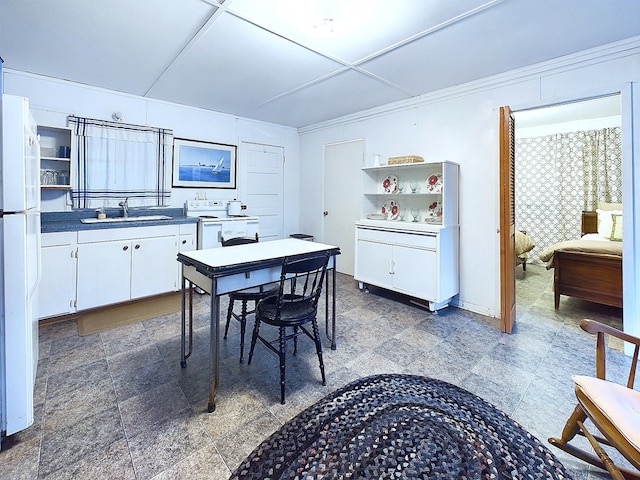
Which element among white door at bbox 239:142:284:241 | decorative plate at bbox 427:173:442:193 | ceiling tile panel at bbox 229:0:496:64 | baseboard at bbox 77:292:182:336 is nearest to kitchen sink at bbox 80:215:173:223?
baseboard at bbox 77:292:182:336

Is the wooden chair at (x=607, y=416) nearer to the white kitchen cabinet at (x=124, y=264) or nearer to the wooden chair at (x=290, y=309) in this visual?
the wooden chair at (x=290, y=309)

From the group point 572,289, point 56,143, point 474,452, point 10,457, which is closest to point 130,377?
point 10,457

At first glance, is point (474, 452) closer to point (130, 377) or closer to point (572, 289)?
point (130, 377)

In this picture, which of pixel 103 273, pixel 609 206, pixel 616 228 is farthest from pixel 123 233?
pixel 609 206

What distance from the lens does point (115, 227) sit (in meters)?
3.38

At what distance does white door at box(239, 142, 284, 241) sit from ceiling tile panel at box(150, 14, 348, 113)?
1061 millimetres

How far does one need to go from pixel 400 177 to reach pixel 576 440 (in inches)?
129

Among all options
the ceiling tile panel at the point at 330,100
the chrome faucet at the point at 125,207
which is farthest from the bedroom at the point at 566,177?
the chrome faucet at the point at 125,207

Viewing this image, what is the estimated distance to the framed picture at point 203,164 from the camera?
4332 millimetres

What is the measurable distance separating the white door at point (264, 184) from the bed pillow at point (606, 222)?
497cm

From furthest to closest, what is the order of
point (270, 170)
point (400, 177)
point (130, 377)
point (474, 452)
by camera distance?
point (270, 170), point (400, 177), point (130, 377), point (474, 452)

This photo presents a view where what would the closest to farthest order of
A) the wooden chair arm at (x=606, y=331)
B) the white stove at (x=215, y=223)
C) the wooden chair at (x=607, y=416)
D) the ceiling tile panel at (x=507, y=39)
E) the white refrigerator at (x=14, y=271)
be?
the wooden chair at (x=607, y=416) < the wooden chair arm at (x=606, y=331) < the white refrigerator at (x=14, y=271) < the ceiling tile panel at (x=507, y=39) < the white stove at (x=215, y=223)

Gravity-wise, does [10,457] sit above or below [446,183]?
below

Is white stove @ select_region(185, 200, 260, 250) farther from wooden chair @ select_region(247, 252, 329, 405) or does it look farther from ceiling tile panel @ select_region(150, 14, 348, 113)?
wooden chair @ select_region(247, 252, 329, 405)
